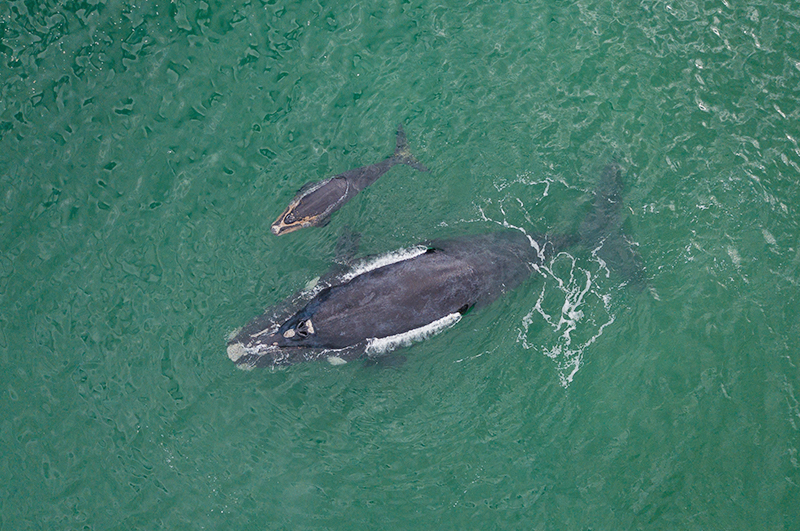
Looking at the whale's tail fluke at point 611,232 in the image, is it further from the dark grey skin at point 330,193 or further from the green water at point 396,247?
the dark grey skin at point 330,193

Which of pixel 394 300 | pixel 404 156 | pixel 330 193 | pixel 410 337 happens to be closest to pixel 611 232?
pixel 404 156

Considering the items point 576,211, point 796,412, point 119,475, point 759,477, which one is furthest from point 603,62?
point 119,475

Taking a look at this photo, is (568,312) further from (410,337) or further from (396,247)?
(396,247)

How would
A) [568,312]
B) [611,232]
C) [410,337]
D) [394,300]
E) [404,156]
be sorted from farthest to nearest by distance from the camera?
[404,156] → [611,232] → [568,312] → [410,337] → [394,300]

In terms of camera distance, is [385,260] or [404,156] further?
[404,156]

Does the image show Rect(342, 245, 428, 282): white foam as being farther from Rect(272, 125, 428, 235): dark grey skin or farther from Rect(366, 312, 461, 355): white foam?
Rect(366, 312, 461, 355): white foam

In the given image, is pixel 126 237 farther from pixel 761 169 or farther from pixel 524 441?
pixel 761 169
